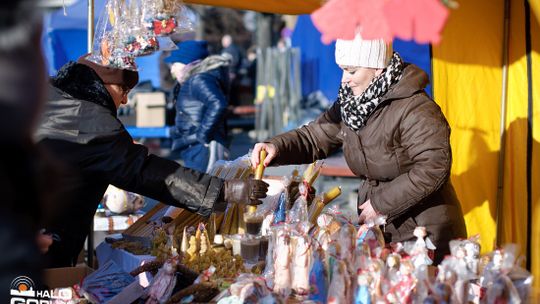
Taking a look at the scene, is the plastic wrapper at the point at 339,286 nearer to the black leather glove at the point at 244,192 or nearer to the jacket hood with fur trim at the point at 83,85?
the black leather glove at the point at 244,192

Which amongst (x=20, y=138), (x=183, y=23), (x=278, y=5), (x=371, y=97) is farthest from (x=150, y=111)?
(x=20, y=138)

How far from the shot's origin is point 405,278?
7.72 feet

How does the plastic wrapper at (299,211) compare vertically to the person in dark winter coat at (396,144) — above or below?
below

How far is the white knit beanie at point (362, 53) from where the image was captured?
314 centimetres

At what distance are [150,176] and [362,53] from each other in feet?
3.50

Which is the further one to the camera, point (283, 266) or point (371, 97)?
point (371, 97)

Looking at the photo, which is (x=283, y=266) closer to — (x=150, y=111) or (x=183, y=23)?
(x=183, y=23)

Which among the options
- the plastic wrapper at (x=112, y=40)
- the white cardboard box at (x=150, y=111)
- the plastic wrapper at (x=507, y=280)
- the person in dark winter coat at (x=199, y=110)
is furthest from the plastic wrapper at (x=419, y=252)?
the white cardboard box at (x=150, y=111)

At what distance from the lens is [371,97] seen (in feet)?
10.6

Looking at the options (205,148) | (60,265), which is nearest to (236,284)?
(60,265)

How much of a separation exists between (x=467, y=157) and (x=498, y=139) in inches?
9.0

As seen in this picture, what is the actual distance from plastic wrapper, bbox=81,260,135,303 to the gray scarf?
123cm

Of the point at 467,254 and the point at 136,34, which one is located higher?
the point at 136,34

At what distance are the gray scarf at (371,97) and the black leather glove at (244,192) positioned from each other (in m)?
0.65
